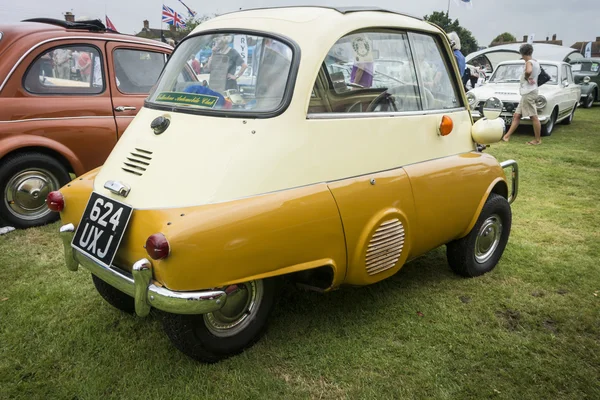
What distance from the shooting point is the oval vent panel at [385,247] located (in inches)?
105

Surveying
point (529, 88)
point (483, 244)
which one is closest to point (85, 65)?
point (483, 244)

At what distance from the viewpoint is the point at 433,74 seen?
127 inches

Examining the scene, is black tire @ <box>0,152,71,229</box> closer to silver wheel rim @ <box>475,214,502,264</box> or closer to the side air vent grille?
the side air vent grille

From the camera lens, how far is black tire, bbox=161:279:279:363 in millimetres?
2307

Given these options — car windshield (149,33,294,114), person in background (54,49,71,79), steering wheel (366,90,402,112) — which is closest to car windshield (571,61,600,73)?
steering wheel (366,90,402,112)

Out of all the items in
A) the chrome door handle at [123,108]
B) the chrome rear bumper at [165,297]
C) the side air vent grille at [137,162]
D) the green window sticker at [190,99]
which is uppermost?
the green window sticker at [190,99]

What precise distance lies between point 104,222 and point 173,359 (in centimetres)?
85

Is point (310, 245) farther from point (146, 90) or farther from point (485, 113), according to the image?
point (146, 90)

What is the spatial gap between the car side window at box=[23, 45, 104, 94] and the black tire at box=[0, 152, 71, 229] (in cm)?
70

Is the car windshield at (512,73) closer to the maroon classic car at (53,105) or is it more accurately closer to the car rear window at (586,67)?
the car rear window at (586,67)

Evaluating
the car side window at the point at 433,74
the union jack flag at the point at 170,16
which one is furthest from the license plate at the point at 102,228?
the union jack flag at the point at 170,16

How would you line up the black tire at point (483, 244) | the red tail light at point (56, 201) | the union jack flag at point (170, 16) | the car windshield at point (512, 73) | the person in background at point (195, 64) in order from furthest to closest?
the union jack flag at point (170, 16), the car windshield at point (512, 73), the black tire at point (483, 244), the person in background at point (195, 64), the red tail light at point (56, 201)

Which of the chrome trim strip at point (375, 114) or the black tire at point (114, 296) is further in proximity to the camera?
the black tire at point (114, 296)

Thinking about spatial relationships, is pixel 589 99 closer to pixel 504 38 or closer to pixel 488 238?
pixel 488 238
